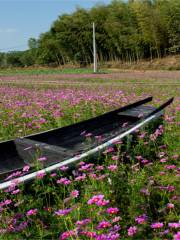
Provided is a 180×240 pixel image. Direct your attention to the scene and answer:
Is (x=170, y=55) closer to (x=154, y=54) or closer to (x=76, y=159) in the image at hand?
(x=154, y=54)

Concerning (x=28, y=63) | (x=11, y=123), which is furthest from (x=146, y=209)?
(x=28, y=63)

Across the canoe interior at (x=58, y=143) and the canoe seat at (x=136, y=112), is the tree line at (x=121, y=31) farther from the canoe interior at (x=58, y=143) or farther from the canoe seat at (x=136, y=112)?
the canoe interior at (x=58, y=143)

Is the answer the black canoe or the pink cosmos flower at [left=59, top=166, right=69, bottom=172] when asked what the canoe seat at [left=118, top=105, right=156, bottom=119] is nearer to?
the black canoe

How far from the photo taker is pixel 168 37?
39062mm

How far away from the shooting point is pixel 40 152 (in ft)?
9.14

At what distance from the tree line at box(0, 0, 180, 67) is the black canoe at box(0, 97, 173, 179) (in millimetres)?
35413

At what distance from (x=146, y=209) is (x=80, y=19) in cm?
4916

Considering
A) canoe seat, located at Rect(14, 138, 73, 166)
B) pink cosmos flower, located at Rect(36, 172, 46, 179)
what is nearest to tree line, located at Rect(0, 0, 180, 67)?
canoe seat, located at Rect(14, 138, 73, 166)

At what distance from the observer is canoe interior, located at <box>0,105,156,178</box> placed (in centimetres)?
272

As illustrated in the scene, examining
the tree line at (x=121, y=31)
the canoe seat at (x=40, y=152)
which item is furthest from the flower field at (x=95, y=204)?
the tree line at (x=121, y=31)

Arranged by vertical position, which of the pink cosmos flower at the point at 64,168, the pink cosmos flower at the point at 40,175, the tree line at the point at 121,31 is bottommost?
the pink cosmos flower at the point at 64,168

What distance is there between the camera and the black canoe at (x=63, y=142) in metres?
2.71

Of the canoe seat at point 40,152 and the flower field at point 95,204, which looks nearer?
the flower field at point 95,204

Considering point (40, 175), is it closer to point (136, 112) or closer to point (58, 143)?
point (58, 143)
